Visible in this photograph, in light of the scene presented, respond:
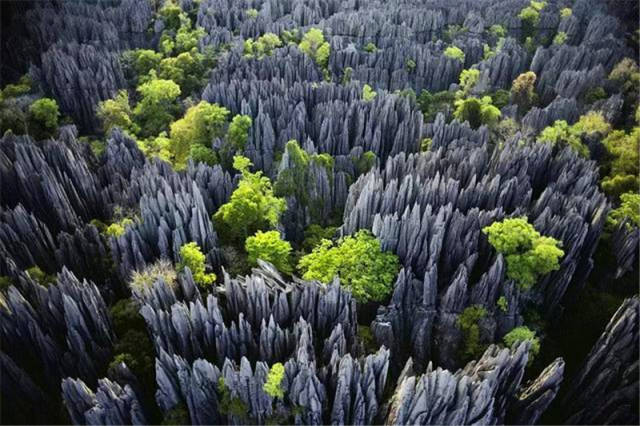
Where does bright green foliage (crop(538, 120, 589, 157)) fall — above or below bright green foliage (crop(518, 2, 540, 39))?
below

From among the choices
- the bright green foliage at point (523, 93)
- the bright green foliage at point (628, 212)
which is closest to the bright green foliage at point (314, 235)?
the bright green foliage at point (628, 212)

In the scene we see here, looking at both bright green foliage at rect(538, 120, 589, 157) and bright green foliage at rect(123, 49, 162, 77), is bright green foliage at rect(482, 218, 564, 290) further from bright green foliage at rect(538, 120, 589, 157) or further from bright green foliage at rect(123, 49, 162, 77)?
bright green foliage at rect(123, 49, 162, 77)

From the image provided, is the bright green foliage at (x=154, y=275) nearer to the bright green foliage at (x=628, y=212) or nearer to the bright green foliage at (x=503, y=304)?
the bright green foliage at (x=503, y=304)

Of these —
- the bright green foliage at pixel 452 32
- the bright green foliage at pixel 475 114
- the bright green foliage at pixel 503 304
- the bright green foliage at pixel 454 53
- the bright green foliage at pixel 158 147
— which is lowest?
the bright green foliage at pixel 503 304

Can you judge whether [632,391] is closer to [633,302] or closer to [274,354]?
[633,302]

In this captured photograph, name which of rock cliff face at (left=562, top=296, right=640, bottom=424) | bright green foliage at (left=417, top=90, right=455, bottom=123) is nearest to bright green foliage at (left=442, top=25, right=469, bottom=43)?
bright green foliage at (left=417, top=90, right=455, bottom=123)

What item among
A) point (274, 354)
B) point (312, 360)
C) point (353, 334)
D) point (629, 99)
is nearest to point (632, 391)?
point (353, 334)
